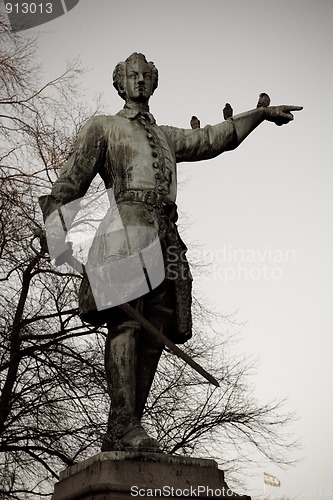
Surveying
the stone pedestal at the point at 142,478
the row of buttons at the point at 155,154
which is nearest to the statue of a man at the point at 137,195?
the row of buttons at the point at 155,154

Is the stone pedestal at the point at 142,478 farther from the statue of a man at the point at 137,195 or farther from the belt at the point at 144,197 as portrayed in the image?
the belt at the point at 144,197

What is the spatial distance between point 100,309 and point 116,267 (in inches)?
10.2

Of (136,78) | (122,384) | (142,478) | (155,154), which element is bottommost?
(142,478)

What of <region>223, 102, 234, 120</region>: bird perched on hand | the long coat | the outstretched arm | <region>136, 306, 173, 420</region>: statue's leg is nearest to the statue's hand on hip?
the outstretched arm

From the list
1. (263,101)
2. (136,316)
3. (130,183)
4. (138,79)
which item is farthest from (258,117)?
(136,316)

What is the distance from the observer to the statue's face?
5.16 m

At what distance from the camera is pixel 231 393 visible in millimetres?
13070

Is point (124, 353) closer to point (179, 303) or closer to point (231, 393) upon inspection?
point (179, 303)

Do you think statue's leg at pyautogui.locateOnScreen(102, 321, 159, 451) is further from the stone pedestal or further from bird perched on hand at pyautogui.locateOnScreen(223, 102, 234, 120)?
bird perched on hand at pyautogui.locateOnScreen(223, 102, 234, 120)

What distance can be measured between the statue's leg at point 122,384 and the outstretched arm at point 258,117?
1599 millimetres

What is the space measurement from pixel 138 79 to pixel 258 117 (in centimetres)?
85

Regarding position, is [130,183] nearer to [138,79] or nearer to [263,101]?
[138,79]

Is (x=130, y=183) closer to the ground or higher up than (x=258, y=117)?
closer to the ground

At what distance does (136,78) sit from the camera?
16.9 feet
